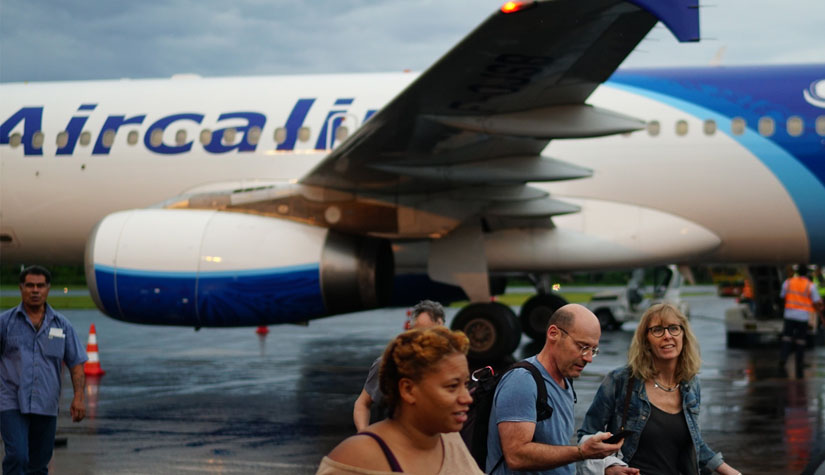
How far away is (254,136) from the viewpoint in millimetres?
12562

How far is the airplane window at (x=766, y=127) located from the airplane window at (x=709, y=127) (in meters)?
0.54

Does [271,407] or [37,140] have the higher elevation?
[37,140]

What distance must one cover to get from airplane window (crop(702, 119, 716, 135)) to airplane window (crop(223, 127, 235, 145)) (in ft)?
19.9

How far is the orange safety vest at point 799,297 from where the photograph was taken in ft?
39.7

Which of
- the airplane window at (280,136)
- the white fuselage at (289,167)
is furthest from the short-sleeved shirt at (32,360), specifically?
the airplane window at (280,136)

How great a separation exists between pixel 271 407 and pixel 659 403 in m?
6.09

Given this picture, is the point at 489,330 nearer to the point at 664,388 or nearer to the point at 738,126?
the point at 738,126

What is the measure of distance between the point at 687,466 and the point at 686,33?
3473mm

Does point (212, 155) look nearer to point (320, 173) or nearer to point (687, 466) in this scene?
point (320, 173)

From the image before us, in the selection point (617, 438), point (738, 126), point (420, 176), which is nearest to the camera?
point (617, 438)

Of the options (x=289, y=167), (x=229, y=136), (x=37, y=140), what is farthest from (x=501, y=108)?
(x=37, y=140)

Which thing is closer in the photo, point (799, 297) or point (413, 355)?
point (413, 355)

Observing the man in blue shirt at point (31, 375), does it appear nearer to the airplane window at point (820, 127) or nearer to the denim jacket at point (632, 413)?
the denim jacket at point (632, 413)

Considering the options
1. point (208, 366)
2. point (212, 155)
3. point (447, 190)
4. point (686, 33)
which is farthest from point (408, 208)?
point (686, 33)
